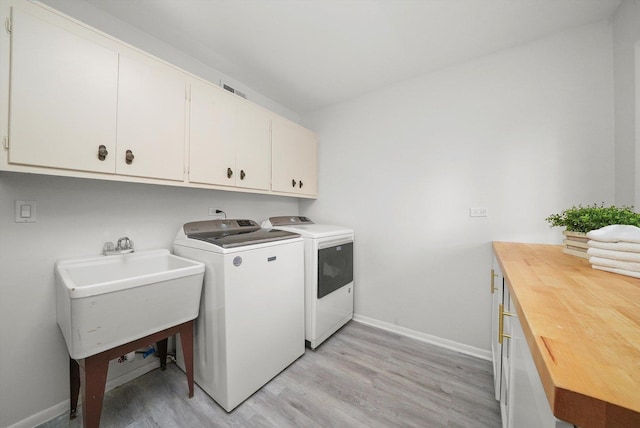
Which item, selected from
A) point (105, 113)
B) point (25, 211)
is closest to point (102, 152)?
point (105, 113)

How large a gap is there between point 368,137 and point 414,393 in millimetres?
2331

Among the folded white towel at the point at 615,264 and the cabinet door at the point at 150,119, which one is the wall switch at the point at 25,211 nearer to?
the cabinet door at the point at 150,119

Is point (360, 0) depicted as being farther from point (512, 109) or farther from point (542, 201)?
point (542, 201)

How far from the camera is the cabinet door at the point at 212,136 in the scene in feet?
5.40

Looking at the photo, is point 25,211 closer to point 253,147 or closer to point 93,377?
point 93,377

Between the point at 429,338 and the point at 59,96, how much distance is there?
3.15 m

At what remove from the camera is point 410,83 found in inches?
90.3

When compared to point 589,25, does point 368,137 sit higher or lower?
lower

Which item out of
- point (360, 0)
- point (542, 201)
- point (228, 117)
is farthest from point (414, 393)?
point (360, 0)

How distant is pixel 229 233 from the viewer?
6.29ft

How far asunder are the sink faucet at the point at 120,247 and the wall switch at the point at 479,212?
2.69 m

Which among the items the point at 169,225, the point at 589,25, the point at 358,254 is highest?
the point at 589,25

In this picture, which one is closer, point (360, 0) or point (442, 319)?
point (360, 0)

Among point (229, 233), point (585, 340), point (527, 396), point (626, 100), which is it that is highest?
point (626, 100)
